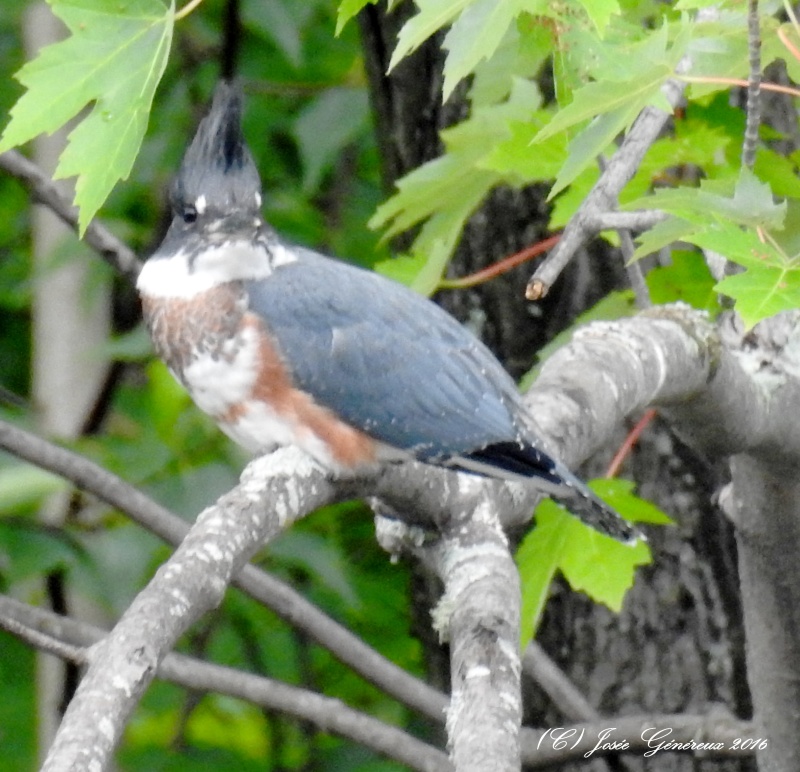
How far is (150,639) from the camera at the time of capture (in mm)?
1227

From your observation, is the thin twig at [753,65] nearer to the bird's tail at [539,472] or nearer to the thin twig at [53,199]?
the bird's tail at [539,472]

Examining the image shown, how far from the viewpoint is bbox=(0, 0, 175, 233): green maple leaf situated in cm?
165

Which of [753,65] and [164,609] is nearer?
[164,609]

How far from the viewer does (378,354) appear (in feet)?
7.24

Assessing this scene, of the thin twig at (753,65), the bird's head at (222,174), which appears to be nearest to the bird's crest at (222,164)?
the bird's head at (222,174)

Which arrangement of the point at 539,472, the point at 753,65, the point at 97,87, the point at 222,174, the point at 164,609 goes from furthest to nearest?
1. the point at 222,174
2. the point at 539,472
3. the point at 97,87
4. the point at 753,65
5. the point at 164,609

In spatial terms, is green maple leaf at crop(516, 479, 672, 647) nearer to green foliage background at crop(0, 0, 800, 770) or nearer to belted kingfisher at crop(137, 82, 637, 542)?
green foliage background at crop(0, 0, 800, 770)

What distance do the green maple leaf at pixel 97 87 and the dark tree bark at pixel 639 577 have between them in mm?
1256

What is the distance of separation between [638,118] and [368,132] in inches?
77.3

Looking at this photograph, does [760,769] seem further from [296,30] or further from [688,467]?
[296,30]

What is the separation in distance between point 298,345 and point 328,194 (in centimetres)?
171

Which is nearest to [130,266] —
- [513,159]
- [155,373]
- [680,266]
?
[155,373]

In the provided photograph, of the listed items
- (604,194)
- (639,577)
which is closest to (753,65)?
(604,194)

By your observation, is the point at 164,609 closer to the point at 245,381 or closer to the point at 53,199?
the point at 245,381
